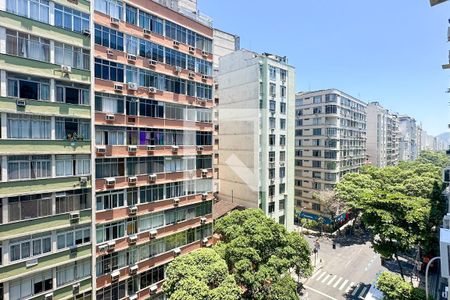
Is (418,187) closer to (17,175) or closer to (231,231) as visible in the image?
(231,231)

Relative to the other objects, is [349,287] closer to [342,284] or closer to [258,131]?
[342,284]

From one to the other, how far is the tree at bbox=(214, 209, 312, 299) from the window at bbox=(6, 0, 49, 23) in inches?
916

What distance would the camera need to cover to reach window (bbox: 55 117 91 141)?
18.4 meters

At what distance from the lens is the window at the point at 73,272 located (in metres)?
18.5

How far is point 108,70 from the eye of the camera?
20844 millimetres

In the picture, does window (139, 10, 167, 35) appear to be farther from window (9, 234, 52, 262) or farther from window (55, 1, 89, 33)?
window (9, 234, 52, 262)

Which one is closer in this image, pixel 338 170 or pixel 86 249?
pixel 86 249

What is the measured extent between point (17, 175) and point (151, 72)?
42.8ft

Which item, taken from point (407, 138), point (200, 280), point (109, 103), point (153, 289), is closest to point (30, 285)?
point (153, 289)

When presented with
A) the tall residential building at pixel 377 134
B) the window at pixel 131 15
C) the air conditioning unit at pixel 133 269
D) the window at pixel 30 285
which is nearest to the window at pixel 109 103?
the window at pixel 131 15

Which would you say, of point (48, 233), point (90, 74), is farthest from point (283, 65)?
point (48, 233)

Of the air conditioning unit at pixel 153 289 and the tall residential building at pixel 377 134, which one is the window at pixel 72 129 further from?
the tall residential building at pixel 377 134

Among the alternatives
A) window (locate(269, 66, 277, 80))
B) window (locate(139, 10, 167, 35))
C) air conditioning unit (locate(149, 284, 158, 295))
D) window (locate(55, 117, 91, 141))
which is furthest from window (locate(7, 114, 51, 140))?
window (locate(269, 66, 277, 80))

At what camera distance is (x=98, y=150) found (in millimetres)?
20250
